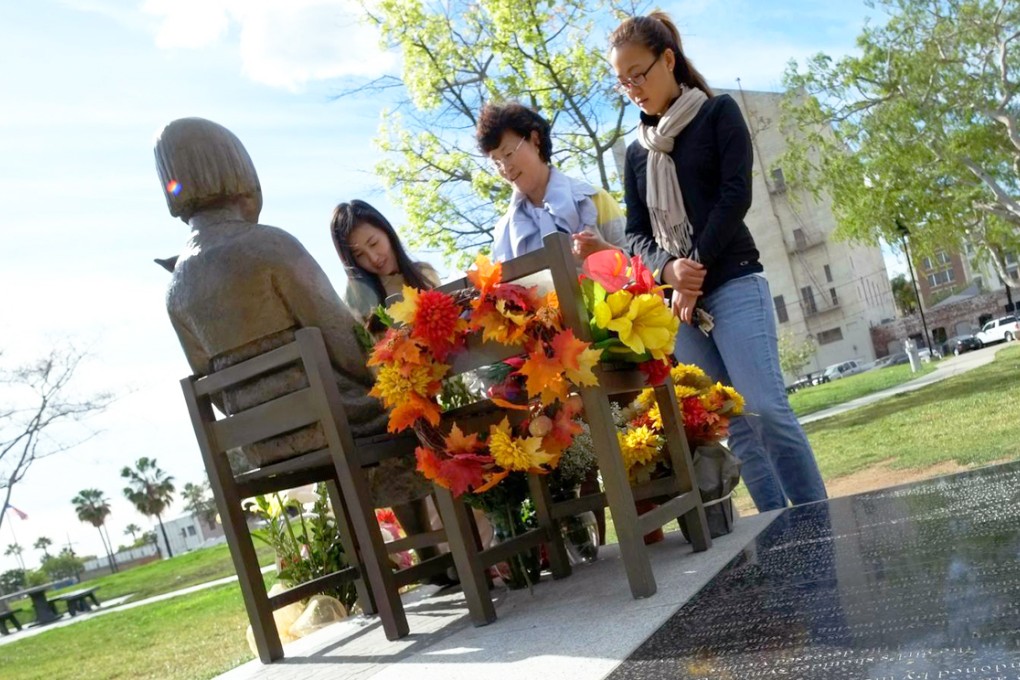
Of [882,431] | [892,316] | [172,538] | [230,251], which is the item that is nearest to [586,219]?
[230,251]

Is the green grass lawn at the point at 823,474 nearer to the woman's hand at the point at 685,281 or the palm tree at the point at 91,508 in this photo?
the woman's hand at the point at 685,281

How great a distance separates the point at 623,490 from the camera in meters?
2.30

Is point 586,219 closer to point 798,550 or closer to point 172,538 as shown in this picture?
point 798,550

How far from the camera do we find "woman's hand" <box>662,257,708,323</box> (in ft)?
9.95

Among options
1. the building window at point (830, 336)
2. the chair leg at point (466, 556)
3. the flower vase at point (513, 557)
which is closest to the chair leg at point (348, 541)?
the flower vase at point (513, 557)

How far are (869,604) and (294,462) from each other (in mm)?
1628

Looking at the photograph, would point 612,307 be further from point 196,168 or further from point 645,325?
point 196,168

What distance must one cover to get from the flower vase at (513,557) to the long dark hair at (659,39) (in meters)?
1.57

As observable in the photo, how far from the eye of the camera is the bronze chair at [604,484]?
90.4 inches

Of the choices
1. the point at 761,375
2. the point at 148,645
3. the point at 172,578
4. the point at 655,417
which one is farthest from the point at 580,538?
the point at 172,578

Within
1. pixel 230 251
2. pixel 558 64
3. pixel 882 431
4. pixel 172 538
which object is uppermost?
pixel 558 64

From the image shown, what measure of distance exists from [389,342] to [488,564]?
65 centimetres

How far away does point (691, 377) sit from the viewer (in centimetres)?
310

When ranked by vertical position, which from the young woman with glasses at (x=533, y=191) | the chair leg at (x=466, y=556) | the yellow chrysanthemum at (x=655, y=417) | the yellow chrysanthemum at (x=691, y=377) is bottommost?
the chair leg at (x=466, y=556)
